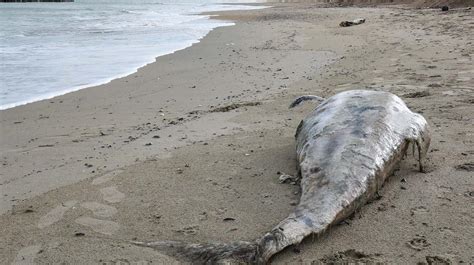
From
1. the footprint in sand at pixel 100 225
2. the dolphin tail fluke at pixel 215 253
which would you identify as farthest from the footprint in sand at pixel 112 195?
the dolphin tail fluke at pixel 215 253

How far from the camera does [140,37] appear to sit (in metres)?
16.3

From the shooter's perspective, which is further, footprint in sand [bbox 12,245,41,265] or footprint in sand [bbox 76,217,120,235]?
footprint in sand [bbox 76,217,120,235]

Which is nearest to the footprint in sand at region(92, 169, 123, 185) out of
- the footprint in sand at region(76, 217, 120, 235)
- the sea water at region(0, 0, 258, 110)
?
the footprint in sand at region(76, 217, 120, 235)

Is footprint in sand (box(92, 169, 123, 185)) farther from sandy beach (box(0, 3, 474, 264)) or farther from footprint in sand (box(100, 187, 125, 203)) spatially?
footprint in sand (box(100, 187, 125, 203))

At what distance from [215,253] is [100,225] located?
1000mm

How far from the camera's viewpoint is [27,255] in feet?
9.35

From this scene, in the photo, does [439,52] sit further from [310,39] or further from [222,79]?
[310,39]

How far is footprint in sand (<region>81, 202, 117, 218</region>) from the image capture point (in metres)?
3.35

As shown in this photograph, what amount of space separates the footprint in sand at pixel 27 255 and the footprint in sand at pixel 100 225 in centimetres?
36

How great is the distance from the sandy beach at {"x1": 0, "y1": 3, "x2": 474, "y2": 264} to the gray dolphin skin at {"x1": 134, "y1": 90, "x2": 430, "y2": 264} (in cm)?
11

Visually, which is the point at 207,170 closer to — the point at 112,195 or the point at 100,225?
the point at 112,195

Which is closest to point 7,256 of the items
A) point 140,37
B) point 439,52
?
point 439,52

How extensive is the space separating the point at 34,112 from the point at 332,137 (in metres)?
4.55

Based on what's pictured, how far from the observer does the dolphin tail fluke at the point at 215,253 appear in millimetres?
2555
